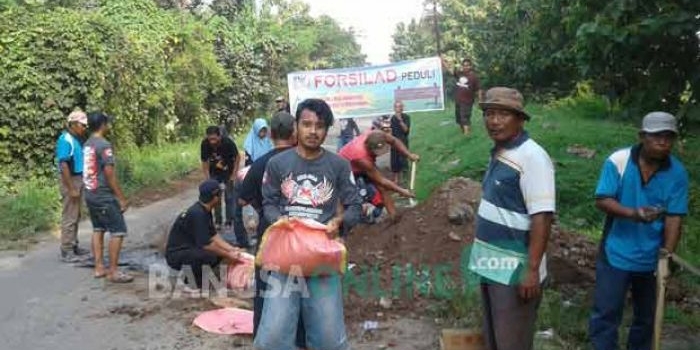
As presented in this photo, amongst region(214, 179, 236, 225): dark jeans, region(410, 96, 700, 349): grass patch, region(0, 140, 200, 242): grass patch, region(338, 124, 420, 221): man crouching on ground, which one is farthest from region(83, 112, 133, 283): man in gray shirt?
region(410, 96, 700, 349): grass patch

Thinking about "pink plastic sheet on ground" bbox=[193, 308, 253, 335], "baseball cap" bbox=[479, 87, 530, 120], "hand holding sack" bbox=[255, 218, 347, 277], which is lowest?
"pink plastic sheet on ground" bbox=[193, 308, 253, 335]

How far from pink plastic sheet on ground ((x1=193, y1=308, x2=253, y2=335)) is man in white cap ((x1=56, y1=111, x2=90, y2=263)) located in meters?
2.82

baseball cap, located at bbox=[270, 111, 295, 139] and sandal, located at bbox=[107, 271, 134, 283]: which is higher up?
baseball cap, located at bbox=[270, 111, 295, 139]

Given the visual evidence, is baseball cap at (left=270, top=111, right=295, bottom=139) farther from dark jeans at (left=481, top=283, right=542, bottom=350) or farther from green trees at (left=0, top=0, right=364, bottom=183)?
green trees at (left=0, top=0, right=364, bottom=183)

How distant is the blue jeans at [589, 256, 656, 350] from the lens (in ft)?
13.9

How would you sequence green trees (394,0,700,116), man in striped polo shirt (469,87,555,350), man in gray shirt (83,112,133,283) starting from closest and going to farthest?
man in striped polo shirt (469,87,555,350) < green trees (394,0,700,116) < man in gray shirt (83,112,133,283)

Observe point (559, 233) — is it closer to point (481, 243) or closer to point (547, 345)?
point (547, 345)

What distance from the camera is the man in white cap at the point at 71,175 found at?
7.62m

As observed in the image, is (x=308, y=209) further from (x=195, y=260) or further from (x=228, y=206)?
(x=228, y=206)

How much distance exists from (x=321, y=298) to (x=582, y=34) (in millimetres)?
2370

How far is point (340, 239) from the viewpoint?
4.07 metres

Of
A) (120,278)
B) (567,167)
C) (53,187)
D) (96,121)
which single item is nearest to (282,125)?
(96,121)

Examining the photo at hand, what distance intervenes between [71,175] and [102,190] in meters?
1.10

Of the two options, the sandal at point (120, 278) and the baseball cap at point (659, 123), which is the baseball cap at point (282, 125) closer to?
the baseball cap at point (659, 123)
